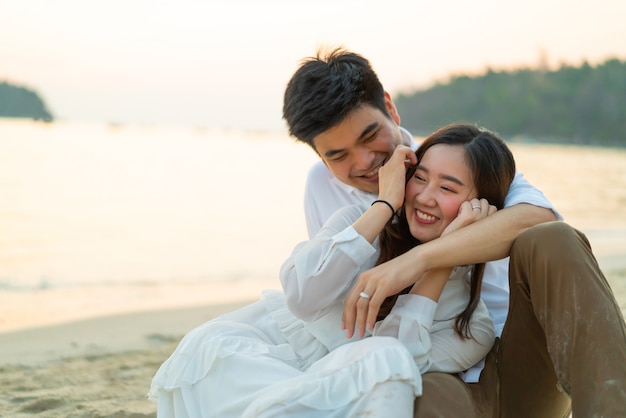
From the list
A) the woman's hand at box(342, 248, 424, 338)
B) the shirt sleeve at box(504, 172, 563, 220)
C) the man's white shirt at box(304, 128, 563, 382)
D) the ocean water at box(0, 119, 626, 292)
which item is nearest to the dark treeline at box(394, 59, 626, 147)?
the ocean water at box(0, 119, 626, 292)

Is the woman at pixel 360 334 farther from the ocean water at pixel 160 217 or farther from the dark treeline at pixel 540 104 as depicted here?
the dark treeline at pixel 540 104

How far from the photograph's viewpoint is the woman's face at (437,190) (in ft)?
7.82

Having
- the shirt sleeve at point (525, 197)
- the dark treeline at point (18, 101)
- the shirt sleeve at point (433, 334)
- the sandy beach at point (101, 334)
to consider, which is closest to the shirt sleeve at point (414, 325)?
the shirt sleeve at point (433, 334)

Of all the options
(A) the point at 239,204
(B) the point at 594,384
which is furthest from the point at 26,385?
(A) the point at 239,204

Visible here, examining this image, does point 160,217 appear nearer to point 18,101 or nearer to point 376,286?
point 376,286

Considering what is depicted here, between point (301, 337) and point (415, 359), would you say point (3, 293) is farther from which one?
point (415, 359)

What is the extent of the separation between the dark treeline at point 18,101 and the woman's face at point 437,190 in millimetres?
31610

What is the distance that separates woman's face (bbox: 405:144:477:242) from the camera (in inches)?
93.9

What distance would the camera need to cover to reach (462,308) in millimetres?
2309

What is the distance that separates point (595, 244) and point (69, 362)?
848cm

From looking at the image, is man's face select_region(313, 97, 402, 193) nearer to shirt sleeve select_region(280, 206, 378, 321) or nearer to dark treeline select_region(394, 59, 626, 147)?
shirt sleeve select_region(280, 206, 378, 321)

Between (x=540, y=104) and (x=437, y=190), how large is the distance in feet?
201

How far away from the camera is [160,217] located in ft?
41.5

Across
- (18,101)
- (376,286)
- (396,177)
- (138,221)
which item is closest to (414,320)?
(376,286)
